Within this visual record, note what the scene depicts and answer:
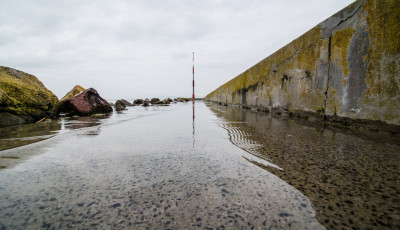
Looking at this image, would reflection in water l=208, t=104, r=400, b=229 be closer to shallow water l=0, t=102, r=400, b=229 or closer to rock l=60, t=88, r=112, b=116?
shallow water l=0, t=102, r=400, b=229

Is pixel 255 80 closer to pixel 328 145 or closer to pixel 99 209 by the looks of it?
pixel 328 145

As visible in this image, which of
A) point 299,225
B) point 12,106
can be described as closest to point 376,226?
point 299,225

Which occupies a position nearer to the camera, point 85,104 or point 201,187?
point 201,187

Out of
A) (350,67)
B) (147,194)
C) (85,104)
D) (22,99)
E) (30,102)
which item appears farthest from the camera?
(85,104)

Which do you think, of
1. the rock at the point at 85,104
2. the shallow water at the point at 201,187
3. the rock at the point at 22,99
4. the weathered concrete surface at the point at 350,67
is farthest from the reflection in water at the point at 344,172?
the rock at the point at 85,104

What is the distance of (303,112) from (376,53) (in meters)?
1.39

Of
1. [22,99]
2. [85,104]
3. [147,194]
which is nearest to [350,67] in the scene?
[147,194]

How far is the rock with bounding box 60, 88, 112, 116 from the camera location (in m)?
4.96

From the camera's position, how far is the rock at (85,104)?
4965mm

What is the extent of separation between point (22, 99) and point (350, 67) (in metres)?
5.53

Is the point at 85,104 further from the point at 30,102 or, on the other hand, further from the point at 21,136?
the point at 21,136

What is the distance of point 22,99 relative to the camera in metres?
3.74

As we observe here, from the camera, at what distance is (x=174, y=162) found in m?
1.21


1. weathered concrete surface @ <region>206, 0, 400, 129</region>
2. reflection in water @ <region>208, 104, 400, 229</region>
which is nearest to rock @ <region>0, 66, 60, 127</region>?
reflection in water @ <region>208, 104, 400, 229</region>
